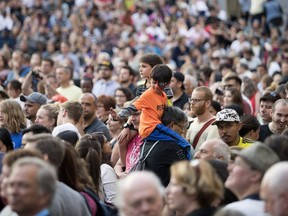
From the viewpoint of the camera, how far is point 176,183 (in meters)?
7.08

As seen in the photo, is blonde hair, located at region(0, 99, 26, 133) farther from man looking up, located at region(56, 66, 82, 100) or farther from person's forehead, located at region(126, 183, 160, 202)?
person's forehead, located at region(126, 183, 160, 202)

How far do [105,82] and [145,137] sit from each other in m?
7.81

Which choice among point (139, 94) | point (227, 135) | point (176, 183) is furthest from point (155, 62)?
point (176, 183)

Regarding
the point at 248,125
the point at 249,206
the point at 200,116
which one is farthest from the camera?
the point at 200,116

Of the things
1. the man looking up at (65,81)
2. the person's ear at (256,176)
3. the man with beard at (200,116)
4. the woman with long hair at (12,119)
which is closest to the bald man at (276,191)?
the person's ear at (256,176)

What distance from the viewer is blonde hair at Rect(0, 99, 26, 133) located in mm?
12969

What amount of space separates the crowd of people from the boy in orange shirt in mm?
13

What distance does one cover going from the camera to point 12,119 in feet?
42.6

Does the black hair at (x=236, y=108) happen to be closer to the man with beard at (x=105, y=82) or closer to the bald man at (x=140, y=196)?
the man with beard at (x=105, y=82)

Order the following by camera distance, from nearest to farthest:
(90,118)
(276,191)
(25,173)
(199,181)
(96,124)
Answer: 1. (276,191)
2. (25,173)
3. (199,181)
4. (96,124)
5. (90,118)

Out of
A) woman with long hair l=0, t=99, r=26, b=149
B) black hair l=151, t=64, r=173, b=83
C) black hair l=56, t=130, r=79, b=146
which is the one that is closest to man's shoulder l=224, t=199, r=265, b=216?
black hair l=56, t=130, r=79, b=146

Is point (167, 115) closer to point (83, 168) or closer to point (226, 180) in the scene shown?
point (83, 168)

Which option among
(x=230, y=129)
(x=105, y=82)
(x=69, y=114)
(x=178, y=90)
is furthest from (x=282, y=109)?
(x=105, y=82)

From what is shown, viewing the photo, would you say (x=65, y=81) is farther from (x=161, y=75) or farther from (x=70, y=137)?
(x=70, y=137)
